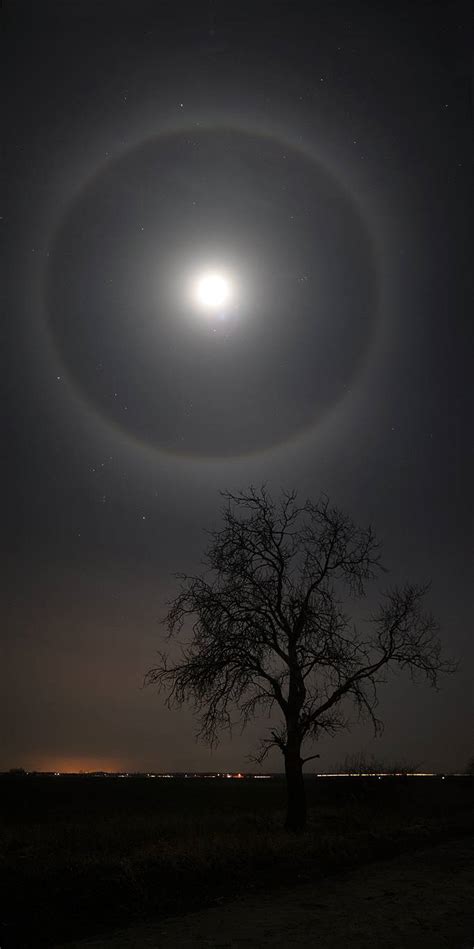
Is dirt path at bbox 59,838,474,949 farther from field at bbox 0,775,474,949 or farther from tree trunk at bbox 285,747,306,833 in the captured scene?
tree trunk at bbox 285,747,306,833

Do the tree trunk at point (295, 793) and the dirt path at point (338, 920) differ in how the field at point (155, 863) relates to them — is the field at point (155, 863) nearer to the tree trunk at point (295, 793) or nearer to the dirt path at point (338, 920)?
the tree trunk at point (295, 793)

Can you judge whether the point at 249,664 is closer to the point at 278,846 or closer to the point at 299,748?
the point at 299,748

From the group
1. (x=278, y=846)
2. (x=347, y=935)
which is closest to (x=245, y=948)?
(x=347, y=935)

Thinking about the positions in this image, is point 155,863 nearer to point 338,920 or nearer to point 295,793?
point 338,920

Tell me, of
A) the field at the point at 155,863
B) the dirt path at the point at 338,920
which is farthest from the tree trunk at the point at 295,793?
the dirt path at the point at 338,920

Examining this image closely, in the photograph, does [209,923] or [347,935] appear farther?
[209,923]

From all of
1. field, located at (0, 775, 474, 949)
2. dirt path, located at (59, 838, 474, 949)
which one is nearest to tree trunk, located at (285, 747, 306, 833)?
field, located at (0, 775, 474, 949)
